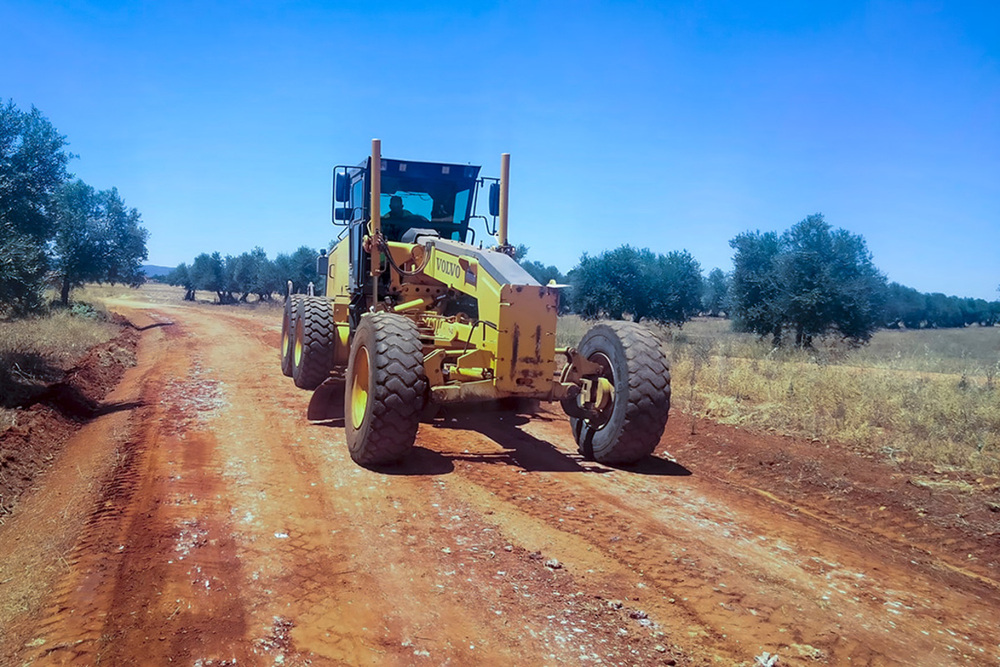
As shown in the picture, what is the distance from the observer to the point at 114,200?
2964 centimetres

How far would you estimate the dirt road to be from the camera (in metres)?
3.54

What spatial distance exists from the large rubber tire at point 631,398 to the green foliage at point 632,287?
2583cm

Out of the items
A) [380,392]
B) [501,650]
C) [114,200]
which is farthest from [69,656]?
[114,200]

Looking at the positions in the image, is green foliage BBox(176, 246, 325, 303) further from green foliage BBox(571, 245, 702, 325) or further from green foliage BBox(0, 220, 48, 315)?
green foliage BBox(0, 220, 48, 315)

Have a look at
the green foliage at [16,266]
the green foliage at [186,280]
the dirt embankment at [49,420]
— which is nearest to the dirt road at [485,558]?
the dirt embankment at [49,420]

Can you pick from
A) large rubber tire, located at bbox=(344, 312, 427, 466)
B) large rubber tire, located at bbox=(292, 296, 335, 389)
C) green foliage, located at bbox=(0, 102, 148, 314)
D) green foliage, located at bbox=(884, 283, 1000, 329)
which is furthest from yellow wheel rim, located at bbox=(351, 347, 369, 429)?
green foliage, located at bbox=(884, 283, 1000, 329)

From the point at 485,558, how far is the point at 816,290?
19.9 metres

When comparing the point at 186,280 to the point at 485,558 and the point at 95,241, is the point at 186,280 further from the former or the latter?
the point at 485,558

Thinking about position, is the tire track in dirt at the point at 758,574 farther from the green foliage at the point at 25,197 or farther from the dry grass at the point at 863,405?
the green foliage at the point at 25,197

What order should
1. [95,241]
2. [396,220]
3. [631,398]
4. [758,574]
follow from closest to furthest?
[758,574] < [631,398] < [396,220] < [95,241]

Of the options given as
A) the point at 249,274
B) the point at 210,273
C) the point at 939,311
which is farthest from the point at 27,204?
the point at 939,311

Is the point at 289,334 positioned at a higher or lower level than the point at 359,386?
higher

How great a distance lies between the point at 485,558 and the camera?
15.2 feet

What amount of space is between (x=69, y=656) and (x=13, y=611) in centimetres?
79
